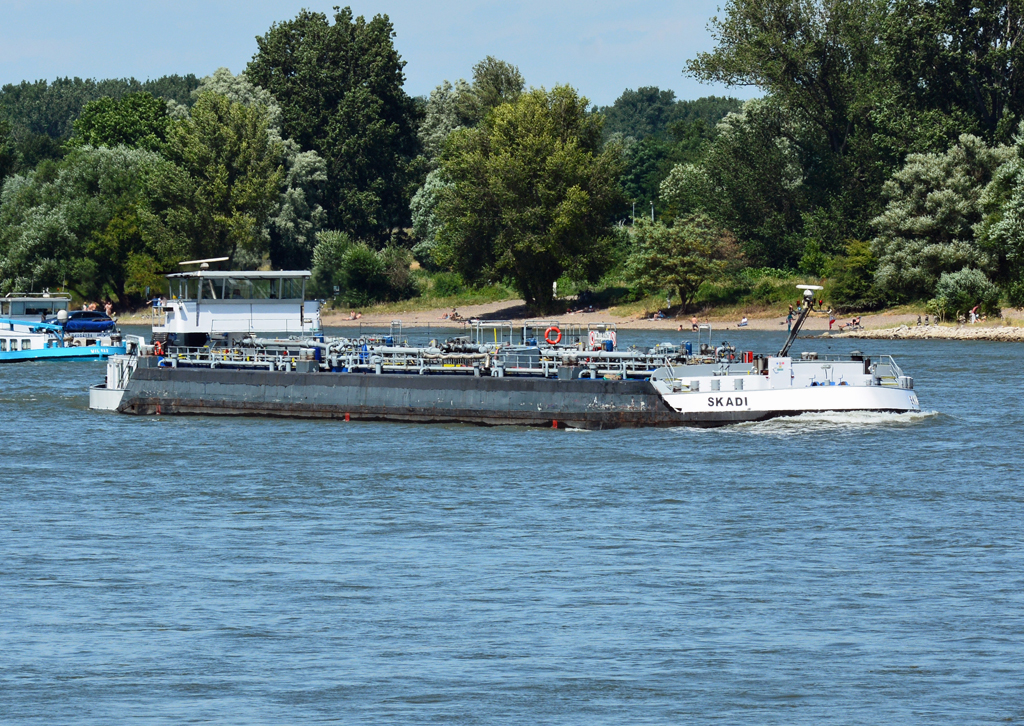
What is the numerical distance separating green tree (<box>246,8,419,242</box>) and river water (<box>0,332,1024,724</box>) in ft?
386

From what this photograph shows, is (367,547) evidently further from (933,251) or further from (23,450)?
(933,251)

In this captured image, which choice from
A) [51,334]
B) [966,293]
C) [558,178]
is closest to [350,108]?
[558,178]

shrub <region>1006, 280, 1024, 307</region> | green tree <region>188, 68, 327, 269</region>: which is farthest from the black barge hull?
green tree <region>188, 68, 327, 269</region>

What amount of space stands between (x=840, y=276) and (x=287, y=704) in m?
115

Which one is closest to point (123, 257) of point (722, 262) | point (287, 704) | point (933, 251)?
point (722, 262)

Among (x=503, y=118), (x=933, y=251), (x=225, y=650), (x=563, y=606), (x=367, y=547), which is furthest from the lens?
(x=503, y=118)

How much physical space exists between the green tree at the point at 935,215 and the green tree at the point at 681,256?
1989cm

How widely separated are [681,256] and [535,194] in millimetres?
17175

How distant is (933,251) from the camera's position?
11794 centimetres

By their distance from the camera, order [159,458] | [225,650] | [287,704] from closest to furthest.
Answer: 1. [287,704]
2. [225,650]
3. [159,458]

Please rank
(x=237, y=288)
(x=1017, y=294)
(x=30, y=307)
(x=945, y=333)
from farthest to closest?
(x=30, y=307), (x=1017, y=294), (x=945, y=333), (x=237, y=288)

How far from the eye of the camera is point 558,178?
142625 millimetres

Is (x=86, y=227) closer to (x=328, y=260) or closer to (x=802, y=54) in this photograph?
Result: (x=328, y=260)

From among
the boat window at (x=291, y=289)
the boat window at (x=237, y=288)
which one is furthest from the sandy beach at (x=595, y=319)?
the boat window at (x=237, y=288)
